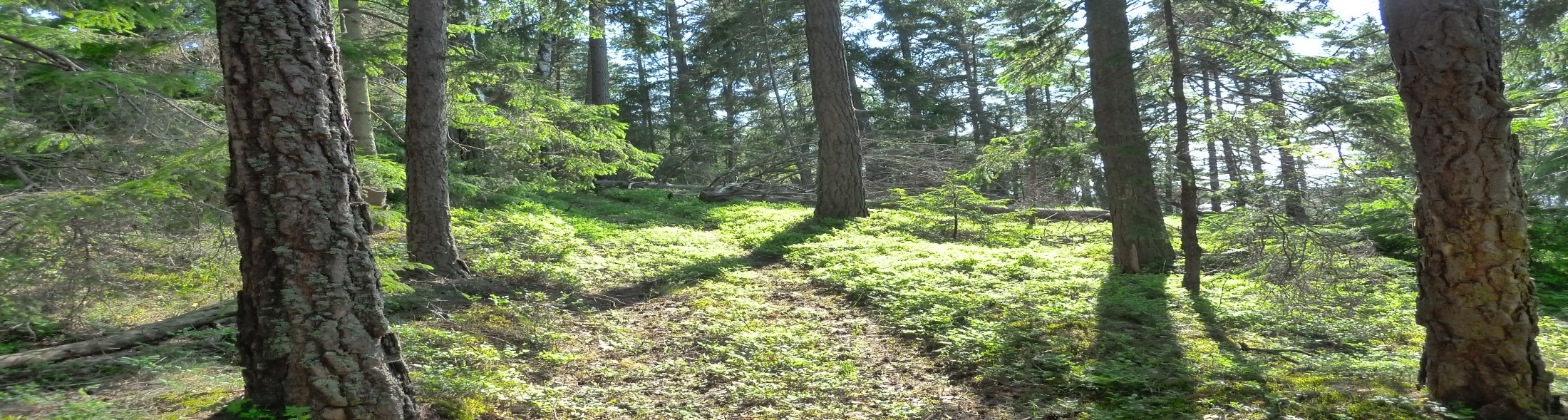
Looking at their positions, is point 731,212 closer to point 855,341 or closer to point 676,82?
point 855,341

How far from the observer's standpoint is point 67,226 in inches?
165

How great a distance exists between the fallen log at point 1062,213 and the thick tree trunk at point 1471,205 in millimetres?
9874

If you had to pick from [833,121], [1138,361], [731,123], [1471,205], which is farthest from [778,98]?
[1471,205]

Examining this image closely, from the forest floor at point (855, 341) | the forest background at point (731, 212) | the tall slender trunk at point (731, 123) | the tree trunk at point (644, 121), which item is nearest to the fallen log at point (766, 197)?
the forest background at point (731, 212)

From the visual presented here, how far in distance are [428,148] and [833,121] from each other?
723 centimetres

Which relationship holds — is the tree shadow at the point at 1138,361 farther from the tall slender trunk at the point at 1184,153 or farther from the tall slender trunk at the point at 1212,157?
the tall slender trunk at the point at 1212,157

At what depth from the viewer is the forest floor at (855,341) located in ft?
13.8

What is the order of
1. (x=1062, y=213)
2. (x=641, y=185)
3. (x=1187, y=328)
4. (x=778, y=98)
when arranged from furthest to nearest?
1. (x=778, y=98)
2. (x=641, y=185)
3. (x=1062, y=213)
4. (x=1187, y=328)

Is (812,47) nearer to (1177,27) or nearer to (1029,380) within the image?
(1177,27)

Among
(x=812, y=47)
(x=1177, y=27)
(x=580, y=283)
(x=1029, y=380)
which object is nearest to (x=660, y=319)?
(x=580, y=283)

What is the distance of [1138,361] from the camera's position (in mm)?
5250

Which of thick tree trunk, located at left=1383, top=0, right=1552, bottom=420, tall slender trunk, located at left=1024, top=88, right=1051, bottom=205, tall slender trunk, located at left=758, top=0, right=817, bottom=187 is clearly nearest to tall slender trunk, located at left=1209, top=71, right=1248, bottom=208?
tall slender trunk, located at left=1024, top=88, right=1051, bottom=205

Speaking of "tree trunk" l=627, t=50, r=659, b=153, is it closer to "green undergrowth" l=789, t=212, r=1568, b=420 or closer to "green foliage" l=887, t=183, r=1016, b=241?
"green foliage" l=887, t=183, r=1016, b=241

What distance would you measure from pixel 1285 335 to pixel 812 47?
8.90 metres
